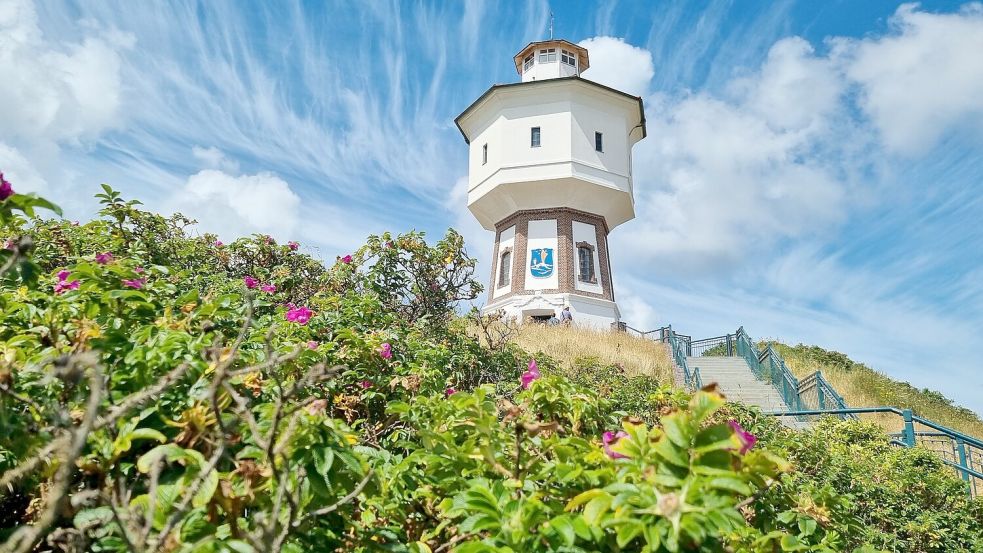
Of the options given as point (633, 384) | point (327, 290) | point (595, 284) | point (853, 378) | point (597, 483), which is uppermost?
point (595, 284)

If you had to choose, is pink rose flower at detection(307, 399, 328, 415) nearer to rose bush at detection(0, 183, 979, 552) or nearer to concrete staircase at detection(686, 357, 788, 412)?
rose bush at detection(0, 183, 979, 552)

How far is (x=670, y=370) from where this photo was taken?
16875mm

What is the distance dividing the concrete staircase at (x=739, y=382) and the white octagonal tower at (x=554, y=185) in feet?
14.7

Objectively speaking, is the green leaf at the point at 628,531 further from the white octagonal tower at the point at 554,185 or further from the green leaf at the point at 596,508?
the white octagonal tower at the point at 554,185

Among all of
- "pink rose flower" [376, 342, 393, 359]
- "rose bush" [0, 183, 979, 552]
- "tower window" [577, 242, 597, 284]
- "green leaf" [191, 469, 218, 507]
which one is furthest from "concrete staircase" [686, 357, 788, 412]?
"green leaf" [191, 469, 218, 507]

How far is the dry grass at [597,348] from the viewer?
14625 mm

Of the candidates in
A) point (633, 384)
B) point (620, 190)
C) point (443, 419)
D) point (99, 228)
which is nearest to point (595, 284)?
point (620, 190)

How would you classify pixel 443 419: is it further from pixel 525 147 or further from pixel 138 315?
pixel 525 147

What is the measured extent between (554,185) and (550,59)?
22.8 feet

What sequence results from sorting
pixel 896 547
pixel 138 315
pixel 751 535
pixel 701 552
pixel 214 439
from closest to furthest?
pixel 701 552 < pixel 214 439 < pixel 751 535 < pixel 138 315 < pixel 896 547

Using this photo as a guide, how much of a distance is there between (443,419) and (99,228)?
551cm

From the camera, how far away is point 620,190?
23969 millimetres

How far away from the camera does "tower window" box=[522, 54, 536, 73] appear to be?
27.0 meters

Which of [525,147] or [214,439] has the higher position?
[525,147]
